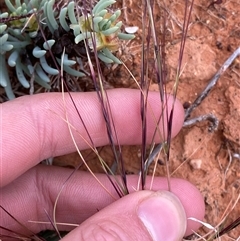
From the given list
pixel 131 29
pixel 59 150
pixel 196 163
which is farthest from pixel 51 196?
pixel 131 29

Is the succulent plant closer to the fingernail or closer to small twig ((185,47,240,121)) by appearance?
small twig ((185,47,240,121))

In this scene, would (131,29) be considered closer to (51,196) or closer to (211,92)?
(211,92)

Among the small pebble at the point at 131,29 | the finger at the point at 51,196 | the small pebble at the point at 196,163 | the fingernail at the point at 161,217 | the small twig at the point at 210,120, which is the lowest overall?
the finger at the point at 51,196

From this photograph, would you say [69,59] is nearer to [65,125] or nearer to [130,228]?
[65,125]

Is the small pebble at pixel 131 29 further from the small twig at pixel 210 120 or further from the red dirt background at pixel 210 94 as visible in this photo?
the small twig at pixel 210 120

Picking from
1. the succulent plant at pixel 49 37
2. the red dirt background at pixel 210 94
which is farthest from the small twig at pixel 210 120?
the succulent plant at pixel 49 37
